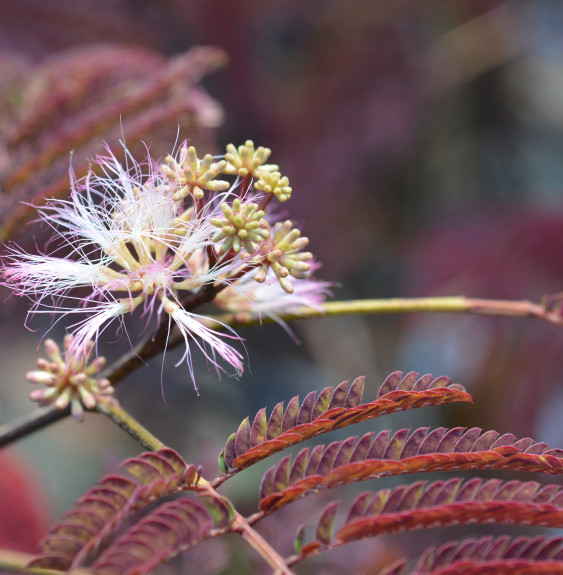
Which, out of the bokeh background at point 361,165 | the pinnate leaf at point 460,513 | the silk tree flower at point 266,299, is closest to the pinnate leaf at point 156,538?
the pinnate leaf at point 460,513

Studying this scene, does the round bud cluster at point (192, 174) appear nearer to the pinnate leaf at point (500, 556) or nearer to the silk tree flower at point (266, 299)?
the silk tree flower at point (266, 299)

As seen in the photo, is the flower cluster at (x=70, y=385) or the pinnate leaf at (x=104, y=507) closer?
the pinnate leaf at (x=104, y=507)

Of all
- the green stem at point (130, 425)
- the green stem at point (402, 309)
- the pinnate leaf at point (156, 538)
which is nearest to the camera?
the pinnate leaf at point (156, 538)

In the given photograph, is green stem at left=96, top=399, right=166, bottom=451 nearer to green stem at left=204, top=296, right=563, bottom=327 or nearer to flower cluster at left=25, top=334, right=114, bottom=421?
flower cluster at left=25, top=334, right=114, bottom=421

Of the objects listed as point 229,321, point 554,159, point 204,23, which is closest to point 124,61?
point 229,321

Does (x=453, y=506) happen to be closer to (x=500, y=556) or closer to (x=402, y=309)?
(x=500, y=556)

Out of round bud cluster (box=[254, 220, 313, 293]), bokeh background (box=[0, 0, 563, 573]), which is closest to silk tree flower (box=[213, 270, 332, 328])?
round bud cluster (box=[254, 220, 313, 293])
